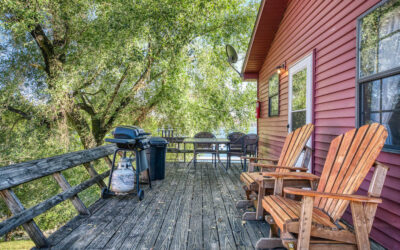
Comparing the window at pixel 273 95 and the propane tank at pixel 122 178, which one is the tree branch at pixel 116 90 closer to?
the window at pixel 273 95

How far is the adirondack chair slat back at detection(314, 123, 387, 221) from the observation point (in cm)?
178

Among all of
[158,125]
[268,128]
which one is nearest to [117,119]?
[158,125]

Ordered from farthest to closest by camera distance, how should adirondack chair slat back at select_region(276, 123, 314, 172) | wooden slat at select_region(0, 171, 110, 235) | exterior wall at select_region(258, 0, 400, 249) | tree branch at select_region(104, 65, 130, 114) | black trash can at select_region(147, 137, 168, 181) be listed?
tree branch at select_region(104, 65, 130, 114) < black trash can at select_region(147, 137, 168, 181) < adirondack chair slat back at select_region(276, 123, 314, 172) < exterior wall at select_region(258, 0, 400, 249) < wooden slat at select_region(0, 171, 110, 235)

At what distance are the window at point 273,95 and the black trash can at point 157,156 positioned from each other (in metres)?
2.56

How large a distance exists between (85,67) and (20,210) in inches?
279

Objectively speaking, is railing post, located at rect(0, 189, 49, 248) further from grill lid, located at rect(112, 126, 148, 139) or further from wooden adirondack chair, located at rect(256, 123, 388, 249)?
wooden adirondack chair, located at rect(256, 123, 388, 249)

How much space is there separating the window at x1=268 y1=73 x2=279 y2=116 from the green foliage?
3990mm

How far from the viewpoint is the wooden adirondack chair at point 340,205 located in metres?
1.66

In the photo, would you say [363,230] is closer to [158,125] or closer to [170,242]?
[170,242]

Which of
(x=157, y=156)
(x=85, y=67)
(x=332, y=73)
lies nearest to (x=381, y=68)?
(x=332, y=73)

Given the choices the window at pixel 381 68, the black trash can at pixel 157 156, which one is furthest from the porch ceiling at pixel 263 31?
the black trash can at pixel 157 156

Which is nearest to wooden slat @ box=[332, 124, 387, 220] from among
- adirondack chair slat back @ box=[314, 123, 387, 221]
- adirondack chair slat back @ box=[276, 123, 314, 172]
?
adirondack chair slat back @ box=[314, 123, 387, 221]

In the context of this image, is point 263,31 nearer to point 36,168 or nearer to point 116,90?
point 36,168

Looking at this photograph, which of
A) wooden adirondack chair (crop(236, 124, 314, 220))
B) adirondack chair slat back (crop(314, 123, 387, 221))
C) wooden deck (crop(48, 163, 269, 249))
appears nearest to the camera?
adirondack chair slat back (crop(314, 123, 387, 221))
